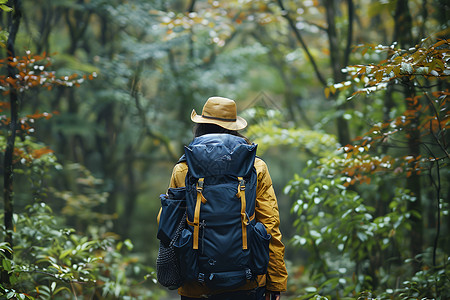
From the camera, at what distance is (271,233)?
9.02 feet

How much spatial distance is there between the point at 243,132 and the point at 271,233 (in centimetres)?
516

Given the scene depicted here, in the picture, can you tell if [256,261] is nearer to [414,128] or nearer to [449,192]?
[414,128]

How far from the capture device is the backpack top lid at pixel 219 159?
102 inches

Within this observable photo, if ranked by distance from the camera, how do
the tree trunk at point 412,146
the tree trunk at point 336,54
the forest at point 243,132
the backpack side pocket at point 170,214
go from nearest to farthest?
the backpack side pocket at point 170,214
the forest at point 243,132
the tree trunk at point 412,146
the tree trunk at point 336,54

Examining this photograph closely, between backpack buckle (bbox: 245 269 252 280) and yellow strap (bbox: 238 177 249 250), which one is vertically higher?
yellow strap (bbox: 238 177 249 250)

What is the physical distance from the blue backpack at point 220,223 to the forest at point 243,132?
1.42m

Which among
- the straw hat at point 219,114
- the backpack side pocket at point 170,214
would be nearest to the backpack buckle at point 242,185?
the backpack side pocket at point 170,214

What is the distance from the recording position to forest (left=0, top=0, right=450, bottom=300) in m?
3.77

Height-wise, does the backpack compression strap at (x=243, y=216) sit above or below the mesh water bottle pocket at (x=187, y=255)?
above

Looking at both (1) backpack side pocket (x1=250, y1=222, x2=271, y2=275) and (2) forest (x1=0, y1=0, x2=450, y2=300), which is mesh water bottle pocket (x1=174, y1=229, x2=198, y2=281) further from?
(2) forest (x1=0, y1=0, x2=450, y2=300)

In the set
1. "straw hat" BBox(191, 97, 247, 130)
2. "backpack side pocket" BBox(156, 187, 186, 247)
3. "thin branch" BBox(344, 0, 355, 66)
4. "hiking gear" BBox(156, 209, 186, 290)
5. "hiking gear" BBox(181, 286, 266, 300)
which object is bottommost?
"hiking gear" BBox(181, 286, 266, 300)

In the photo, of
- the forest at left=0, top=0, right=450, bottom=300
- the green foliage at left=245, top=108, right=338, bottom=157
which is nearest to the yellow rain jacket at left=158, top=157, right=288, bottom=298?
the forest at left=0, top=0, right=450, bottom=300

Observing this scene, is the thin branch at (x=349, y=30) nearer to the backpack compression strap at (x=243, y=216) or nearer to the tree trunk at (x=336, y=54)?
the tree trunk at (x=336, y=54)

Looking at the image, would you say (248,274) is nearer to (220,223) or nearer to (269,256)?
(269,256)
